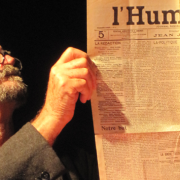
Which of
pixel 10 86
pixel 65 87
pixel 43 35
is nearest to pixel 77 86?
pixel 65 87

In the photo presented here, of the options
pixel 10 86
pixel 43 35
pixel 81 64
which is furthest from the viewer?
pixel 43 35

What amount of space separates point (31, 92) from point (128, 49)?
0.46 meters

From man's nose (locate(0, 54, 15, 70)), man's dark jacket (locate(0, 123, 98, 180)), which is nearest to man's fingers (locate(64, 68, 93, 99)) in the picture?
man's dark jacket (locate(0, 123, 98, 180))

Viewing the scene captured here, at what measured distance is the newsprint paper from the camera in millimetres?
488

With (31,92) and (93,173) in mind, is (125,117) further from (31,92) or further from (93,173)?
(31,92)

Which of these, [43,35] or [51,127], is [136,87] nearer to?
[51,127]

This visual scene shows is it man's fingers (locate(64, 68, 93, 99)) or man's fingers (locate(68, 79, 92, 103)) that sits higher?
man's fingers (locate(64, 68, 93, 99))

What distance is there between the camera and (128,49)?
496 mm

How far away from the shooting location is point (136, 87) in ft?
1.66

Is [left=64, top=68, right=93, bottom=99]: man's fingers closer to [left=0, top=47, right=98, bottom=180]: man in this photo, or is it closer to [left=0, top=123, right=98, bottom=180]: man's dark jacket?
[left=0, top=47, right=98, bottom=180]: man

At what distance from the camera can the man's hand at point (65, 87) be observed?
47 centimetres

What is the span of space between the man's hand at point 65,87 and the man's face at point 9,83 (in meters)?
0.15

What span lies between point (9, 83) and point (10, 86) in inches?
0.4

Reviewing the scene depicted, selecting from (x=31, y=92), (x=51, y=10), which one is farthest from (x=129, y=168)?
(x=51, y=10)
